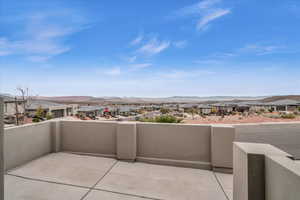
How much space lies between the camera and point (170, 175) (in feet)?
10.3

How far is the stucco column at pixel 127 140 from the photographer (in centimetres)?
372

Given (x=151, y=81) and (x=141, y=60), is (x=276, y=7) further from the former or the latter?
(x=151, y=81)

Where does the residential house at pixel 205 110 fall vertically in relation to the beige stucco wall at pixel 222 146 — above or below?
below

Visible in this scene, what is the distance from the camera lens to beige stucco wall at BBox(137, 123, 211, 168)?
11.5 feet

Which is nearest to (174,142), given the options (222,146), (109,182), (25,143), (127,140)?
(222,146)

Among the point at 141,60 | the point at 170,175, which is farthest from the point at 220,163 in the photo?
the point at 141,60

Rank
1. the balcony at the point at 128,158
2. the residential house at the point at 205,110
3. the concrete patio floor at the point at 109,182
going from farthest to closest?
the residential house at the point at 205,110, the balcony at the point at 128,158, the concrete patio floor at the point at 109,182

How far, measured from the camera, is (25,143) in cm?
355

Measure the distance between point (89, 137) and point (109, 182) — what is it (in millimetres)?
1634

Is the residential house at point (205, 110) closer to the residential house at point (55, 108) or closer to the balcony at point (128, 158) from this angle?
the balcony at point (128, 158)

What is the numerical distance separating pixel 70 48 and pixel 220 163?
13571 millimetres

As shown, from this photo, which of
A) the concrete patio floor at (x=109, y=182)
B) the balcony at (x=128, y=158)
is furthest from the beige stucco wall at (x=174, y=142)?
the concrete patio floor at (x=109, y=182)

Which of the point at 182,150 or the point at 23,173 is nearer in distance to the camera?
the point at 23,173

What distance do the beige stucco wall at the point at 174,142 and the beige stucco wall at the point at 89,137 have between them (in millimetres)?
790
